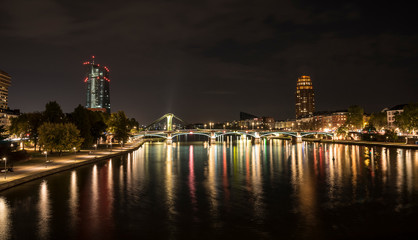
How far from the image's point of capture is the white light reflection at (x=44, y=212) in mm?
17344

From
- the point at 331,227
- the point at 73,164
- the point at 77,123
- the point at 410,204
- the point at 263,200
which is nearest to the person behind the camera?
the point at 331,227

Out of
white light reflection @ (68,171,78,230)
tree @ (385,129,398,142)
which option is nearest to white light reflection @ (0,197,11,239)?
white light reflection @ (68,171,78,230)

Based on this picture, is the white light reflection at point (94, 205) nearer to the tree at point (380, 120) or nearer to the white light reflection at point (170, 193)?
the white light reflection at point (170, 193)

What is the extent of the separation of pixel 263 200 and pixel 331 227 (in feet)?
26.4

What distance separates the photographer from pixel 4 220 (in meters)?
A: 19.4

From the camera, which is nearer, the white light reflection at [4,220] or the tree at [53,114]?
the white light reflection at [4,220]

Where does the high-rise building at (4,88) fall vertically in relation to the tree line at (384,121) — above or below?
above

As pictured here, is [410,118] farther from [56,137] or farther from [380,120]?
[56,137]

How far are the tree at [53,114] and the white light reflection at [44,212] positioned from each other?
121ft

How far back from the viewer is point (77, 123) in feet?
229

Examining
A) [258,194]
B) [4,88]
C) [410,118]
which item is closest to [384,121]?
[410,118]

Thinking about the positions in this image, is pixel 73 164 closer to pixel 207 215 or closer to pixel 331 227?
pixel 207 215

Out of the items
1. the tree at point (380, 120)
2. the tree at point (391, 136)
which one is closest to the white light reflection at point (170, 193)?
the tree at point (391, 136)

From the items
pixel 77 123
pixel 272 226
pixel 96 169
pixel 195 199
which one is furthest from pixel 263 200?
pixel 77 123
